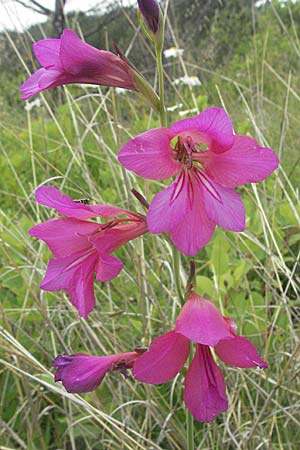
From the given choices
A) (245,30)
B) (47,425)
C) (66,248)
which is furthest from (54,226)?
(245,30)

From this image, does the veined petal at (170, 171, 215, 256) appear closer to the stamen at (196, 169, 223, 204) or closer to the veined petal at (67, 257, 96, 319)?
the stamen at (196, 169, 223, 204)

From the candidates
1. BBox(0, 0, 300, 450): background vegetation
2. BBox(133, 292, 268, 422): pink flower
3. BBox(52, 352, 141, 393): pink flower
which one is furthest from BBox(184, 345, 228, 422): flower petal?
BBox(0, 0, 300, 450): background vegetation

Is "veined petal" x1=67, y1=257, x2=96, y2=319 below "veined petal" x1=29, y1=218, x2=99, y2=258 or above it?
below

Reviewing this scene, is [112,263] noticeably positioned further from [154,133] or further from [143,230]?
[154,133]

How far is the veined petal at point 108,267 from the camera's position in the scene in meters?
0.85

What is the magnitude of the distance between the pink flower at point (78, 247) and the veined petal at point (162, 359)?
0.38 ft

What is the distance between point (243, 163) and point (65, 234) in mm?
280

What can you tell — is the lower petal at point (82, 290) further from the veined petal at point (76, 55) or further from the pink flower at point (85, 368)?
the veined petal at point (76, 55)

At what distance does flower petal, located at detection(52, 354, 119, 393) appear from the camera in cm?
88

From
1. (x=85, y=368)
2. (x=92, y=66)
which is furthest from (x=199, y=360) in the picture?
(x=92, y=66)

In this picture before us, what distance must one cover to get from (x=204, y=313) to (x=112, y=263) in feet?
0.49

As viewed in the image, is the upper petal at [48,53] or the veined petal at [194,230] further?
the upper petal at [48,53]

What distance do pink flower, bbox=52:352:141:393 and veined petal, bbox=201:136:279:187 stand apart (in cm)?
32

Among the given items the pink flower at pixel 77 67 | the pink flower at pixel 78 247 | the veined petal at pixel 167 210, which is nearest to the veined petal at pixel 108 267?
the pink flower at pixel 78 247
